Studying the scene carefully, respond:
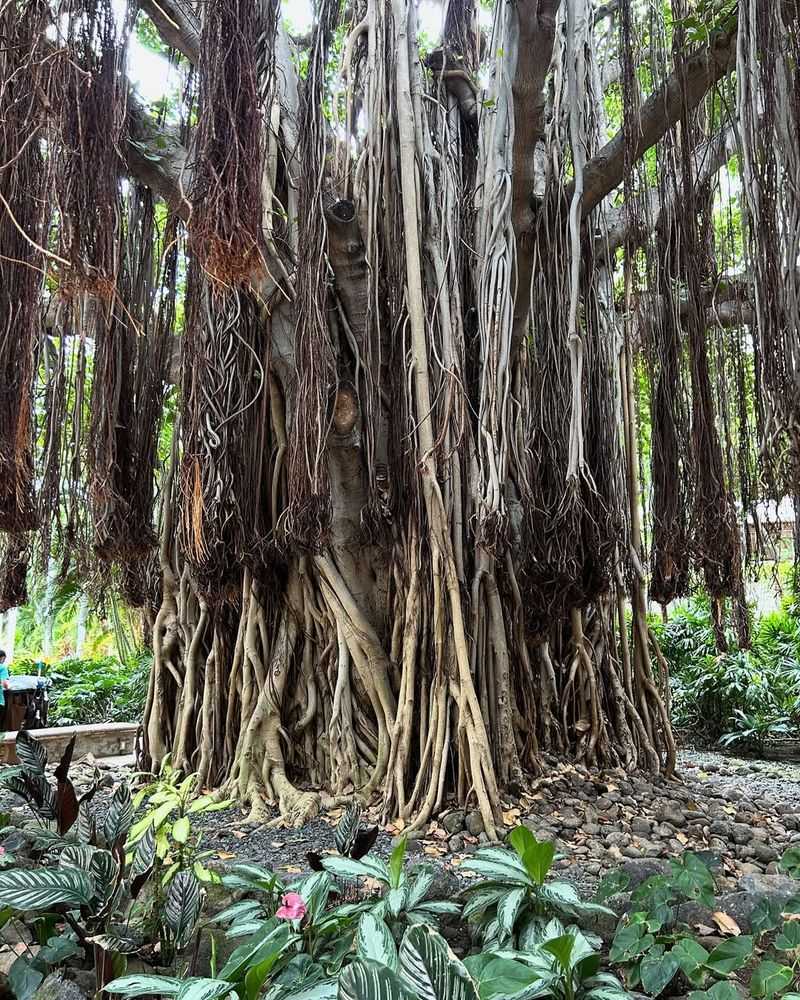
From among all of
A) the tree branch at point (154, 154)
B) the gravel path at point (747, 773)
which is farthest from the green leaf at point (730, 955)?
the tree branch at point (154, 154)

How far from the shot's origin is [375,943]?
1.39m

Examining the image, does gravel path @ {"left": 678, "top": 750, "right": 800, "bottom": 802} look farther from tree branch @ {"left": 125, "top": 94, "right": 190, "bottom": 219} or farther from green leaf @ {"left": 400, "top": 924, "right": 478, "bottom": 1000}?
tree branch @ {"left": 125, "top": 94, "right": 190, "bottom": 219}

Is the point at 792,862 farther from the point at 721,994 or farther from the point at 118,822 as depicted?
the point at 118,822

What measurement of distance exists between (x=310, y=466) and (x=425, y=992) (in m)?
1.66

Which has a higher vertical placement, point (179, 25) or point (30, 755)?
point (179, 25)

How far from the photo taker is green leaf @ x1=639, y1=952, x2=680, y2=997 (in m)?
1.60

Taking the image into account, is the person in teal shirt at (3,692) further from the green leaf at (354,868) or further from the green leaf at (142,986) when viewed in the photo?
the green leaf at (142,986)

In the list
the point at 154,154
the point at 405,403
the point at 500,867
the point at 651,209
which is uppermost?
the point at 154,154

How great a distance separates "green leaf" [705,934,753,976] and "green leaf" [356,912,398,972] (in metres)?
0.65

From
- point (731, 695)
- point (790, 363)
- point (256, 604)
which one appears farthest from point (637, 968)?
point (731, 695)

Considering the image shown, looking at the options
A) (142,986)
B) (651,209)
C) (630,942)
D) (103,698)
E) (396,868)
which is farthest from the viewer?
(103,698)

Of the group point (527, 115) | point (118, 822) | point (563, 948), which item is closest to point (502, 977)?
point (563, 948)

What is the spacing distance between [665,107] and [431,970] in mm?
2492

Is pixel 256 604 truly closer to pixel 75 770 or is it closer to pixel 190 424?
pixel 190 424
